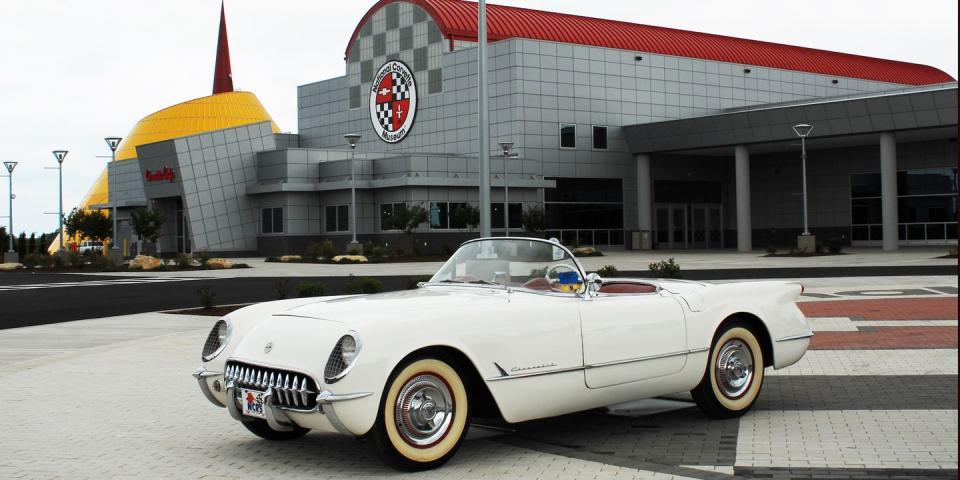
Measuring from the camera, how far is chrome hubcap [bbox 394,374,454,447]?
582 centimetres

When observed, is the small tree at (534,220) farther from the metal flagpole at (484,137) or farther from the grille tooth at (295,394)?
the grille tooth at (295,394)

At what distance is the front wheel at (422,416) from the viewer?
575 cm

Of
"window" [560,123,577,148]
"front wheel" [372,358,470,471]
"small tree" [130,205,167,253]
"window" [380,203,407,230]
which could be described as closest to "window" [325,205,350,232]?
"window" [380,203,407,230]

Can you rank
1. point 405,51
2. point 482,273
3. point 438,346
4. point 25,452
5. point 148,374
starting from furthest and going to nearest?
1. point 405,51
2. point 148,374
3. point 482,273
4. point 25,452
5. point 438,346

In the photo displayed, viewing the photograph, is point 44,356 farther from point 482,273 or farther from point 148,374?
point 482,273

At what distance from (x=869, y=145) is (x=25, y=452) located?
5332 cm

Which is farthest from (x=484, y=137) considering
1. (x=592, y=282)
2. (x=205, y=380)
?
(x=205, y=380)

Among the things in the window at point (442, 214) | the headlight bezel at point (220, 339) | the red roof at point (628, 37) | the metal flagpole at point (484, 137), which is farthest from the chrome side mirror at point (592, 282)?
the red roof at point (628, 37)

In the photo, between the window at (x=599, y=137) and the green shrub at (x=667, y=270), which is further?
the window at (x=599, y=137)

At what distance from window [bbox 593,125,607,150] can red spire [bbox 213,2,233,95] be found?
48.8 m

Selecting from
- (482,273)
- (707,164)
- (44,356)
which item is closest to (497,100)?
(707,164)

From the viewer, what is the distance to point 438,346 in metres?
5.96

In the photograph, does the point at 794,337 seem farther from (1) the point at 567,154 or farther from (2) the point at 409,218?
(1) the point at 567,154

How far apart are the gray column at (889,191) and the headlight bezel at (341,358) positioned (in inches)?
1700
